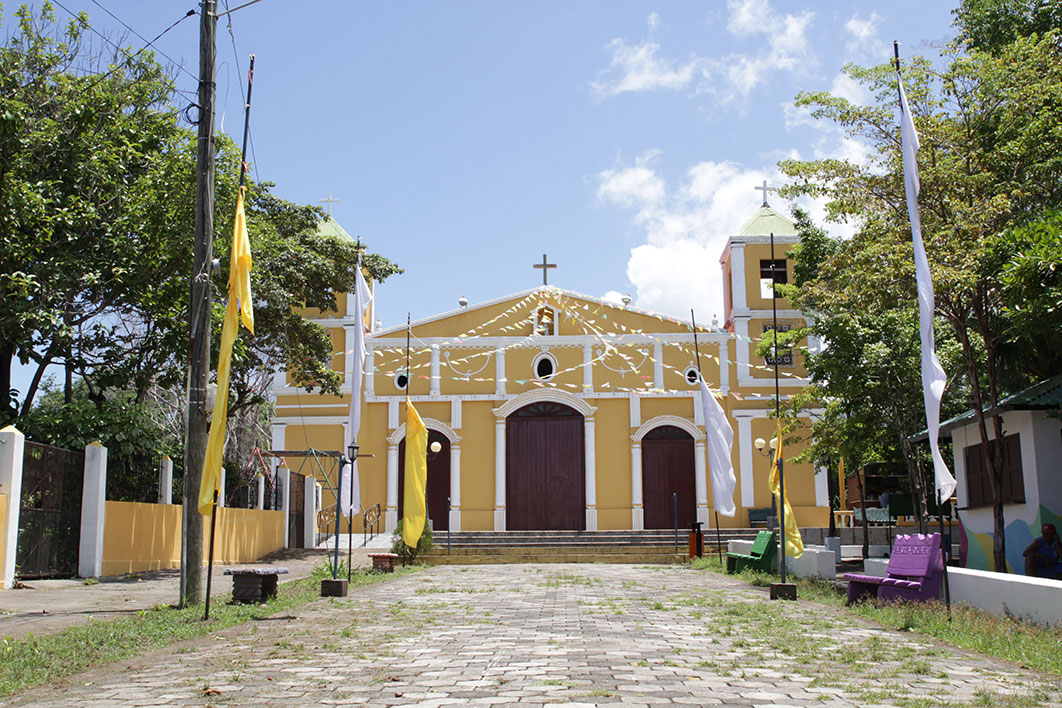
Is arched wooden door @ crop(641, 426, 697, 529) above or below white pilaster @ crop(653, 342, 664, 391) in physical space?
below

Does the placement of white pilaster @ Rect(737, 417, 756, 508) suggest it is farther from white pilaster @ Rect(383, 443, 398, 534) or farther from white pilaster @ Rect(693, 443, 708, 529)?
white pilaster @ Rect(383, 443, 398, 534)

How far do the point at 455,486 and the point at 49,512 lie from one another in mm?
14467

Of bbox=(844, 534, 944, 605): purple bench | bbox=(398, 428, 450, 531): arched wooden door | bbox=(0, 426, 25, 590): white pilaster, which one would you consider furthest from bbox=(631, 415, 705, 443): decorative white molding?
bbox=(0, 426, 25, 590): white pilaster

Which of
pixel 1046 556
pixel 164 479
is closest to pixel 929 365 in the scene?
pixel 1046 556

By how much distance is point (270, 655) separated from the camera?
284 inches

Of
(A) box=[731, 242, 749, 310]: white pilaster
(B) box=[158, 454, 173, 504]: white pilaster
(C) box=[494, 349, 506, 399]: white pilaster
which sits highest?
(A) box=[731, 242, 749, 310]: white pilaster

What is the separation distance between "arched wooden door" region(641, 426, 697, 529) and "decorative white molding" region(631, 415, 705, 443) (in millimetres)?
138

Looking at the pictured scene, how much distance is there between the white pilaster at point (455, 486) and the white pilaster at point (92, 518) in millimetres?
13138

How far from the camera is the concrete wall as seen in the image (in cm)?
838

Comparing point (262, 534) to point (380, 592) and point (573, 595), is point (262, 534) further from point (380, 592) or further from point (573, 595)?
point (573, 595)

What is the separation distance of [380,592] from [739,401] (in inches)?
647

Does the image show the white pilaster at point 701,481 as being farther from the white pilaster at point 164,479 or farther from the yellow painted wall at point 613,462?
the white pilaster at point 164,479

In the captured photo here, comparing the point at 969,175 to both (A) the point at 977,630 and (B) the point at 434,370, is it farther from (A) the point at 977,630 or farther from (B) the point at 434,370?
(B) the point at 434,370

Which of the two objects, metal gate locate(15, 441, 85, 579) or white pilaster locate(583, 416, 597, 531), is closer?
metal gate locate(15, 441, 85, 579)
